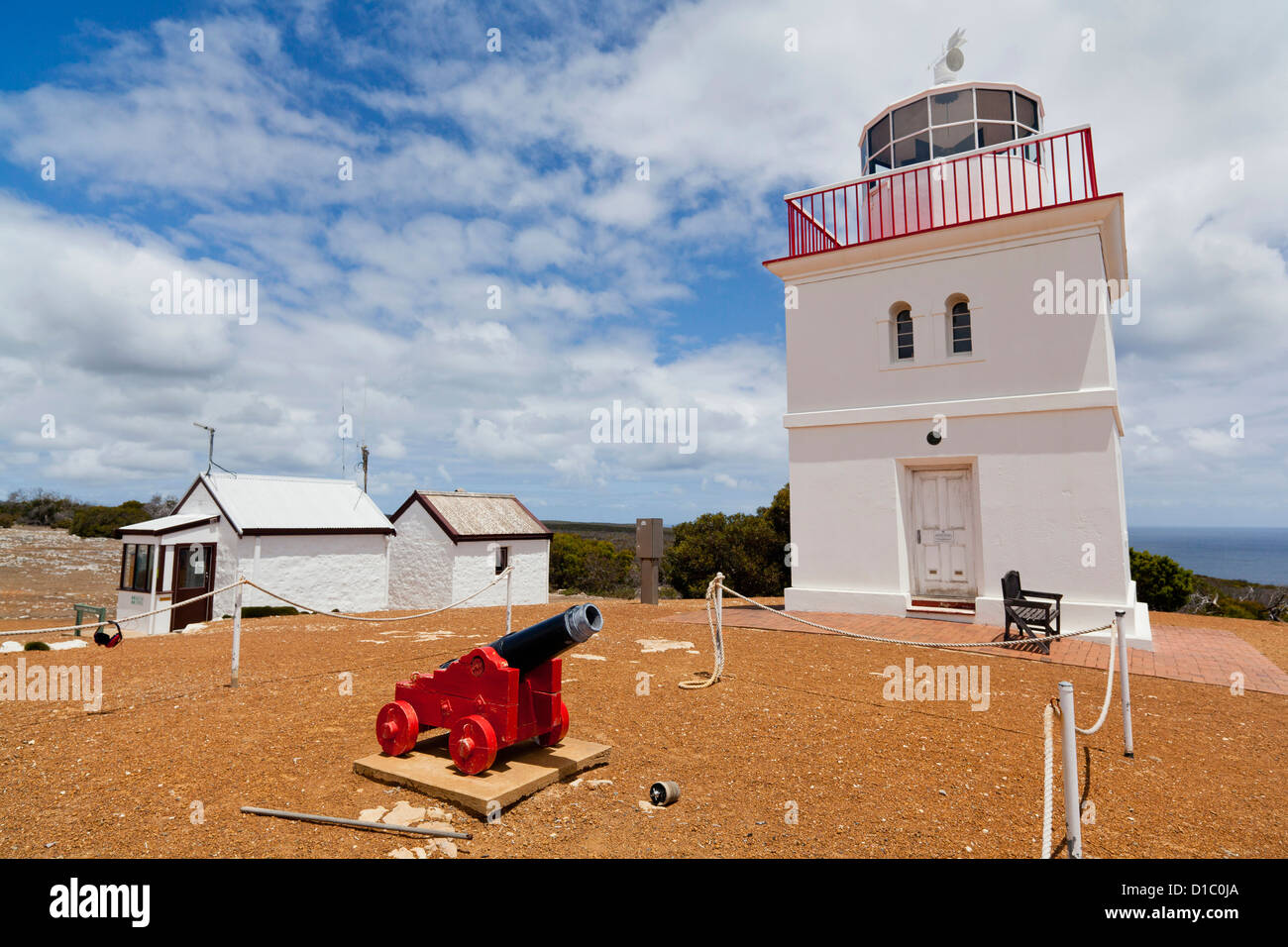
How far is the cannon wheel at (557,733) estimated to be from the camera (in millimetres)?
4824

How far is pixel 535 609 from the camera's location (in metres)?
14.0

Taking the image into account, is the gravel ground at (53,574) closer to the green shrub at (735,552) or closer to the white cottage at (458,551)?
the white cottage at (458,551)

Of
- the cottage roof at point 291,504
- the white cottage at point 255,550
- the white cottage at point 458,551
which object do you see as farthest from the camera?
the white cottage at point 458,551

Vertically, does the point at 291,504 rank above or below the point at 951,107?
below

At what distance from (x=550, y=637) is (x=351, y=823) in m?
1.54

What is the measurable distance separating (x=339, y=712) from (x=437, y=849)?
2.96m

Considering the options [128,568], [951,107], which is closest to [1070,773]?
[951,107]

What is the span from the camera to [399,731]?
4641 millimetres

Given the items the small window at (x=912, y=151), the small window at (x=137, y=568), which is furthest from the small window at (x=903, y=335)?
the small window at (x=137, y=568)

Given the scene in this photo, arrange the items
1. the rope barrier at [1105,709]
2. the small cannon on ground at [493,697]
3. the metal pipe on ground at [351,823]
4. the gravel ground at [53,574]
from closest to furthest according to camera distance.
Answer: the metal pipe on ground at [351,823] → the rope barrier at [1105,709] → the small cannon on ground at [493,697] → the gravel ground at [53,574]

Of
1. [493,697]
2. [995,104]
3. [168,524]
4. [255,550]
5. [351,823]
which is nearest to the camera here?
[351,823]

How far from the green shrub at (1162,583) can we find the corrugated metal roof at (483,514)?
56.7 feet

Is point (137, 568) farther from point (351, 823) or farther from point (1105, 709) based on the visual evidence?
point (1105, 709)

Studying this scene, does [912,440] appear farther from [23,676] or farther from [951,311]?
[23,676]
